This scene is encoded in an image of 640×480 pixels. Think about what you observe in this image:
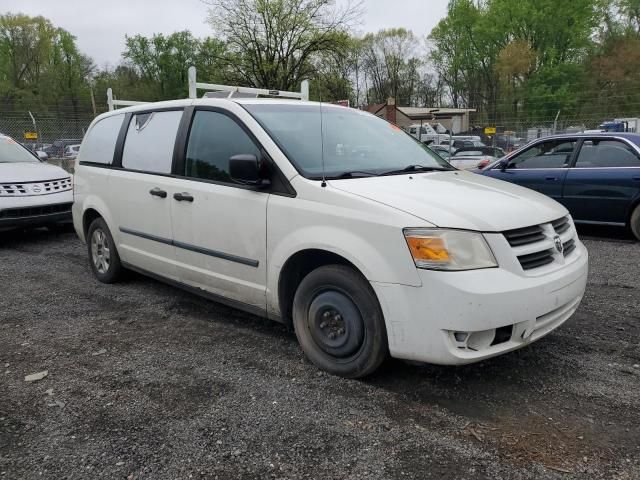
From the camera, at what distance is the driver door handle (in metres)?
4.03

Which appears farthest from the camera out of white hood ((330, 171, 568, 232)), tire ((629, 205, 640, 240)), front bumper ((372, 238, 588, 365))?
tire ((629, 205, 640, 240))

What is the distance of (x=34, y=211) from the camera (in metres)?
7.58

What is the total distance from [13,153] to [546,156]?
828cm

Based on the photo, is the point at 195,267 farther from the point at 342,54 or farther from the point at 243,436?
the point at 342,54

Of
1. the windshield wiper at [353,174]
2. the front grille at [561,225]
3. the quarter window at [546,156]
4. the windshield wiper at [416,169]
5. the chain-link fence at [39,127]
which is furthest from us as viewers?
the chain-link fence at [39,127]

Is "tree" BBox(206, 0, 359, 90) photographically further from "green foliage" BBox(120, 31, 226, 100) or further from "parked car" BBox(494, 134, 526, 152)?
"green foliage" BBox(120, 31, 226, 100)

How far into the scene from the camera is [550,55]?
51188mm

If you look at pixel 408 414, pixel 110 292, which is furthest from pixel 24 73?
pixel 408 414

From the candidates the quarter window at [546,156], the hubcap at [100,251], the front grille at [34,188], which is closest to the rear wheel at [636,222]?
the quarter window at [546,156]

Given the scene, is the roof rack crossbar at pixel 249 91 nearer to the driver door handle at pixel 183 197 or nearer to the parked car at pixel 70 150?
the driver door handle at pixel 183 197

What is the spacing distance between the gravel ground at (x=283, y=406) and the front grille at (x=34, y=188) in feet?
11.7

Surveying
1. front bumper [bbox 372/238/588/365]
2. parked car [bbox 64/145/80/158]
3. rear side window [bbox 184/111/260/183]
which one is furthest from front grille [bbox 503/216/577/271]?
parked car [bbox 64/145/80/158]

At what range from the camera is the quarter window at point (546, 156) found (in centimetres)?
782

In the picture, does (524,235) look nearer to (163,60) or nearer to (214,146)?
(214,146)
